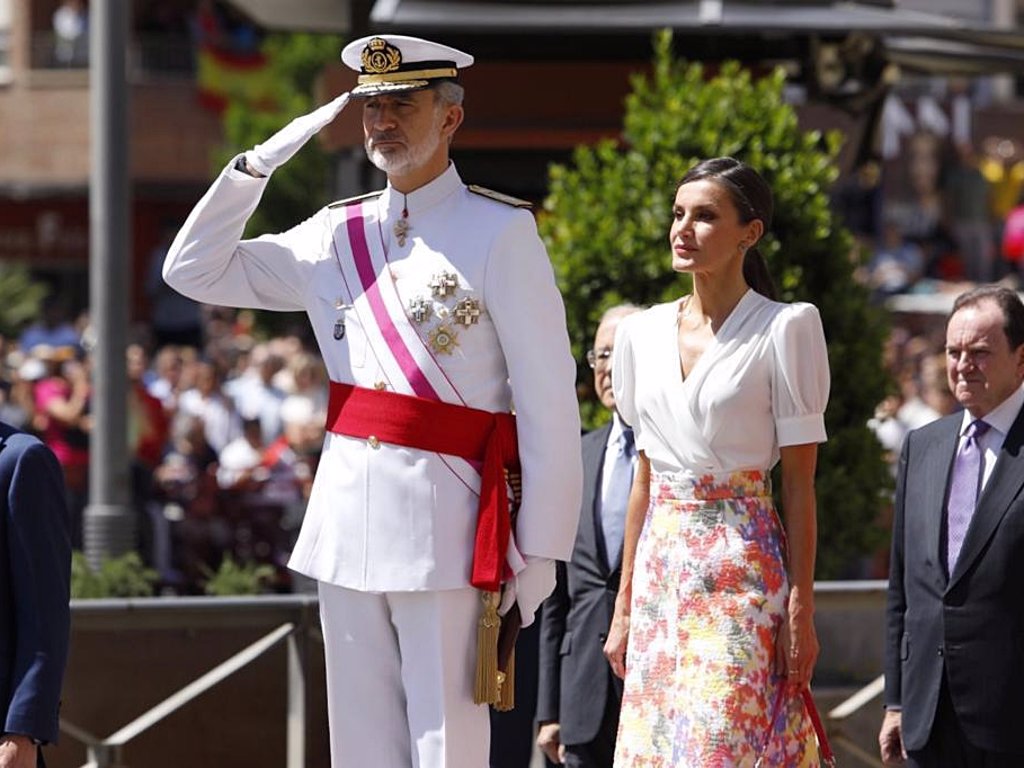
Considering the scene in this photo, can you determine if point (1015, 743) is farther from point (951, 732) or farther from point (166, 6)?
point (166, 6)

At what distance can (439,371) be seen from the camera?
17.2 ft

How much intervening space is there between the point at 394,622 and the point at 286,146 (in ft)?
3.73

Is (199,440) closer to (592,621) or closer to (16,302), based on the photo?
(592,621)

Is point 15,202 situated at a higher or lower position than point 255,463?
higher

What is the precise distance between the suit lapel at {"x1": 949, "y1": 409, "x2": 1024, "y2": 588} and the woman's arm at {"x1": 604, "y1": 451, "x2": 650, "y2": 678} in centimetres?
86

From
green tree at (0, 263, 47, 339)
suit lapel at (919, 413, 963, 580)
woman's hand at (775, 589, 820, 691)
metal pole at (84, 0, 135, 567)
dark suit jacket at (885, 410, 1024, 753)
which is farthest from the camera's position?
green tree at (0, 263, 47, 339)

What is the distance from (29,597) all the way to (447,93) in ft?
4.95

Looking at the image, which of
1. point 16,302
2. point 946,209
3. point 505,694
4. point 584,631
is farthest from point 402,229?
point 946,209

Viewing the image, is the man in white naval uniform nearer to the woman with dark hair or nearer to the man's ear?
the woman with dark hair

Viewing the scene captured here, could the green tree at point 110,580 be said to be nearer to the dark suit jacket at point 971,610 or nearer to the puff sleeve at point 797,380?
the dark suit jacket at point 971,610

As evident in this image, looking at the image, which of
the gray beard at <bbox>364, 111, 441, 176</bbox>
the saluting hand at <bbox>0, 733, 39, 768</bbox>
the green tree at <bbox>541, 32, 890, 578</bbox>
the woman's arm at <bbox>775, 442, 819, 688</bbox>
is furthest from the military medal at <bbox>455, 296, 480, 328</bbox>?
the green tree at <bbox>541, 32, 890, 578</bbox>

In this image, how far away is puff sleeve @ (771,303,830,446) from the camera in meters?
5.32

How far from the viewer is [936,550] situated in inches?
232

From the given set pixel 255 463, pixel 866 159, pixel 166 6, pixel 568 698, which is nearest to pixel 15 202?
pixel 166 6
